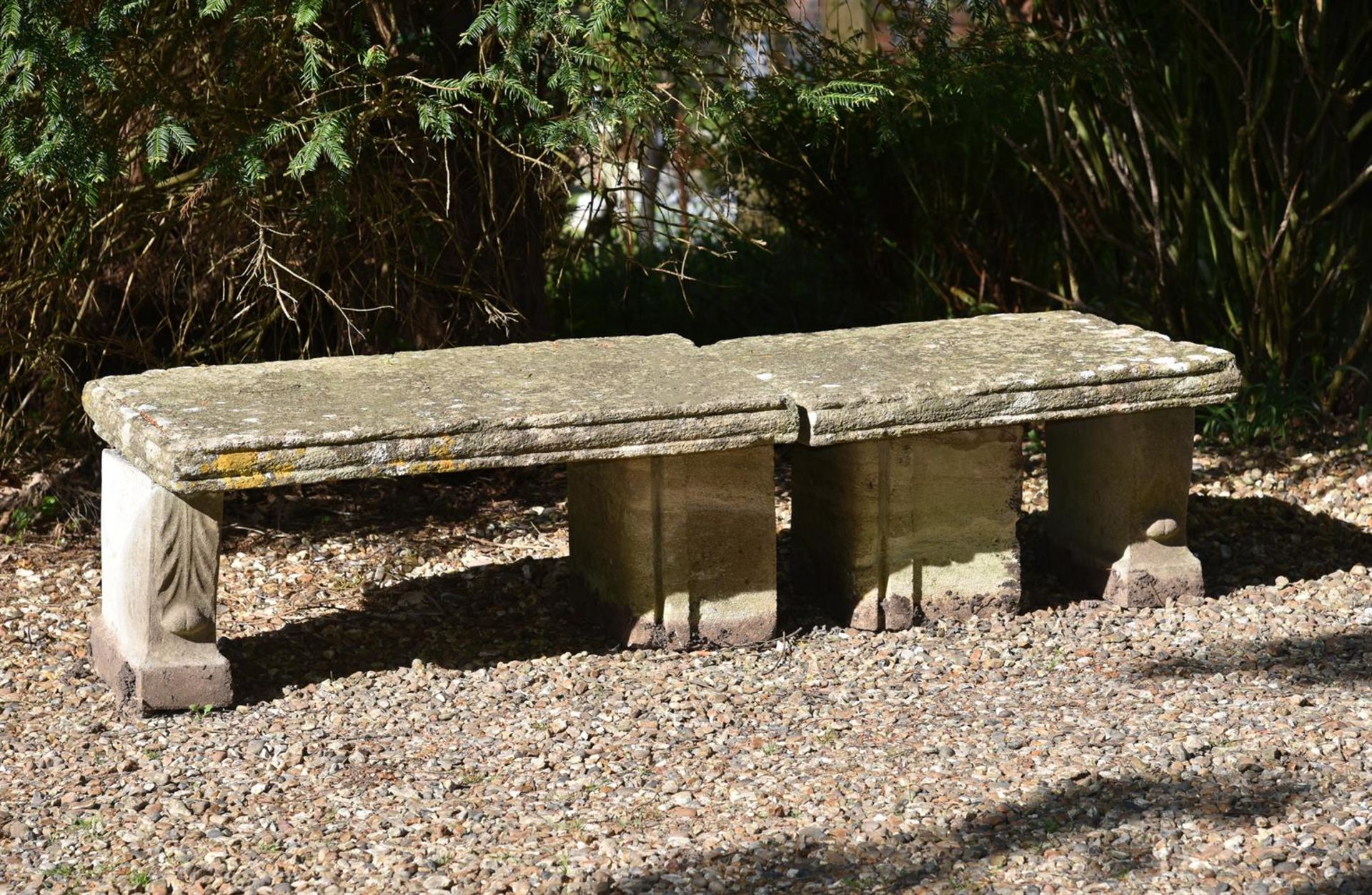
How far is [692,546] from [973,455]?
30.3 inches

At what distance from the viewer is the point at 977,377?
4031 mm

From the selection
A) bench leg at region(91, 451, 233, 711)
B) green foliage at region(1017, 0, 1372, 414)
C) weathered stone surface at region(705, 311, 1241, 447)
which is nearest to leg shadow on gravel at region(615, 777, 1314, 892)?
weathered stone surface at region(705, 311, 1241, 447)

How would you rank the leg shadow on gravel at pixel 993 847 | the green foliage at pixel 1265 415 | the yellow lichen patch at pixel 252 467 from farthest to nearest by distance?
the green foliage at pixel 1265 415 < the yellow lichen patch at pixel 252 467 < the leg shadow on gravel at pixel 993 847

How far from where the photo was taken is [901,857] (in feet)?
9.80

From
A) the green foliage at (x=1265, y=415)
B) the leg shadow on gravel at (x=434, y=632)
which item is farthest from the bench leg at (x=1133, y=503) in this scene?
the green foliage at (x=1265, y=415)

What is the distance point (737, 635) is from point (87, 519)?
2.33 m

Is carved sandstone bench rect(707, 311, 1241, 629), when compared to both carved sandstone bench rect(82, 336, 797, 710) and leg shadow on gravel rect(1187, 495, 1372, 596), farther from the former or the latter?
leg shadow on gravel rect(1187, 495, 1372, 596)

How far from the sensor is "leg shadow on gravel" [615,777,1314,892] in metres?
2.91

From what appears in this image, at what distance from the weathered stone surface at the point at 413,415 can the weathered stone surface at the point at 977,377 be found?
0.43 ft

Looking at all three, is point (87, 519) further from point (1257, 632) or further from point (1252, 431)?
point (1252, 431)

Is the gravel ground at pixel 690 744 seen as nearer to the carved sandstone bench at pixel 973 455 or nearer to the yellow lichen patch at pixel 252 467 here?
the carved sandstone bench at pixel 973 455

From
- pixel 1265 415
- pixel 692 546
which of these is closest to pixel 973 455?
pixel 692 546

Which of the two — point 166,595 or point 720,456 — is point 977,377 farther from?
point 166,595

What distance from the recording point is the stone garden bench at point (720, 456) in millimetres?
3658
